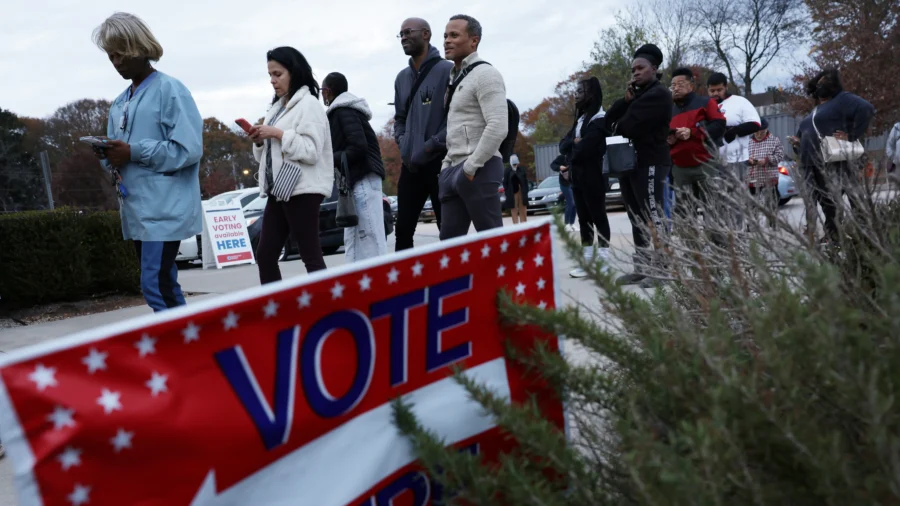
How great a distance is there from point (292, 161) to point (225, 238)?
29.6ft

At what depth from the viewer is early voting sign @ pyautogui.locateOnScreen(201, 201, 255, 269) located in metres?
12.6

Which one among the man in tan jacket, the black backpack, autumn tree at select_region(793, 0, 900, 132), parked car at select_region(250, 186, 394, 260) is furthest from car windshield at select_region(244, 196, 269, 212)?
autumn tree at select_region(793, 0, 900, 132)

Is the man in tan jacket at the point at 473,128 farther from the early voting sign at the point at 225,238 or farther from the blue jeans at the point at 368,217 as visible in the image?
the early voting sign at the point at 225,238

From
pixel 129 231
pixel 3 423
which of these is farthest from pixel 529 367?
pixel 129 231

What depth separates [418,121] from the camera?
5.04 metres

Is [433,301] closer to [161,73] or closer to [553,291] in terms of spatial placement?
[553,291]

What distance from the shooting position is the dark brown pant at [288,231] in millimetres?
4461

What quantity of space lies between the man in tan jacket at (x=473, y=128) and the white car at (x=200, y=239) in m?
9.06

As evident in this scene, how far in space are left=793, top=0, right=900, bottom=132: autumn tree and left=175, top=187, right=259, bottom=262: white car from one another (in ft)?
73.7

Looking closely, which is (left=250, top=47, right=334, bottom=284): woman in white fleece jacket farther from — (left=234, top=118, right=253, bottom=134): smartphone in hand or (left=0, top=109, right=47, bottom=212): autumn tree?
(left=0, top=109, right=47, bottom=212): autumn tree

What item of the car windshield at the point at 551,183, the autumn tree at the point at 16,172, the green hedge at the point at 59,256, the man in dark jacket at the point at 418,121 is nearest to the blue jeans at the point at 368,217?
the man in dark jacket at the point at 418,121

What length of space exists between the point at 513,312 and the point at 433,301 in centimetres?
22

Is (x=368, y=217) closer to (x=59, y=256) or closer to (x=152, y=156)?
(x=152, y=156)

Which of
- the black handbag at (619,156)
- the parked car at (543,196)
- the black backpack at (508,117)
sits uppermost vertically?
the black backpack at (508,117)
